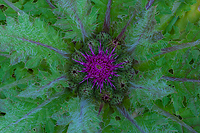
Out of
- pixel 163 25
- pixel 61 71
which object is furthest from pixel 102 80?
pixel 163 25

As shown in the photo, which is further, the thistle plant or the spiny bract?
the spiny bract

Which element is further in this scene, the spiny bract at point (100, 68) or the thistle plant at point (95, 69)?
the spiny bract at point (100, 68)

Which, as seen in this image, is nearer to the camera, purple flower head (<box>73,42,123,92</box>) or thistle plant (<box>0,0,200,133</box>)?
thistle plant (<box>0,0,200,133</box>)

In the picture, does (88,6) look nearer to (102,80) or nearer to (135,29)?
(135,29)
